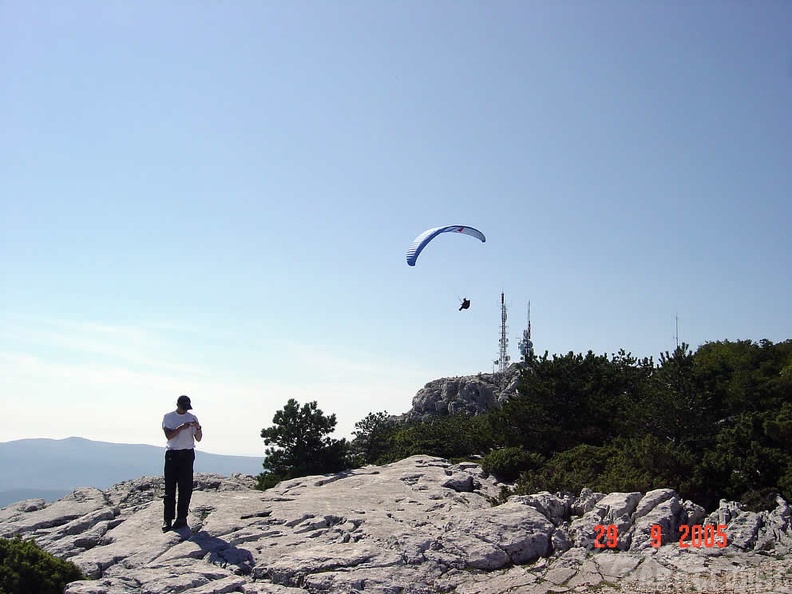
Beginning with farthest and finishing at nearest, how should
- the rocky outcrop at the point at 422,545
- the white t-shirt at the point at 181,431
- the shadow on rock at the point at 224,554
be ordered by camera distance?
1. the white t-shirt at the point at 181,431
2. the shadow on rock at the point at 224,554
3. the rocky outcrop at the point at 422,545

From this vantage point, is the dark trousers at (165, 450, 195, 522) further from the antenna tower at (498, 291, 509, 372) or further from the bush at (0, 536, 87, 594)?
the antenna tower at (498, 291, 509, 372)

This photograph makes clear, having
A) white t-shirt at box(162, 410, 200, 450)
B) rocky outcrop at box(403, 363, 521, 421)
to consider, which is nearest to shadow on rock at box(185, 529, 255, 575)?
white t-shirt at box(162, 410, 200, 450)

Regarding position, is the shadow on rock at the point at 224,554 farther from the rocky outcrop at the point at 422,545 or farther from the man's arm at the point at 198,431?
the man's arm at the point at 198,431

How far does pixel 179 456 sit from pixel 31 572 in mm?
2924

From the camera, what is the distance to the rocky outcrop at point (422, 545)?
8977mm

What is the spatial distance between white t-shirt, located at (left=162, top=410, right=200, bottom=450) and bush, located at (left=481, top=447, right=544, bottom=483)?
913 cm

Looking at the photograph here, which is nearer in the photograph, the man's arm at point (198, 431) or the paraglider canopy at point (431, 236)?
the man's arm at point (198, 431)

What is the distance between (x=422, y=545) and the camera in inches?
405

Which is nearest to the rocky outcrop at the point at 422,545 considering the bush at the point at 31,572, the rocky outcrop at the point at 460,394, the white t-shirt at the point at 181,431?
the bush at the point at 31,572

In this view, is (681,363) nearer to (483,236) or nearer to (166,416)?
(483,236)

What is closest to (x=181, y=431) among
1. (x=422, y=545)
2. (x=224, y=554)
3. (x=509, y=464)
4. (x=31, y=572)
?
(x=224, y=554)

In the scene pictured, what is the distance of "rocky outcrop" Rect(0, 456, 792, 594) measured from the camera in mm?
8977

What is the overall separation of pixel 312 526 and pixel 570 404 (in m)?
13.6

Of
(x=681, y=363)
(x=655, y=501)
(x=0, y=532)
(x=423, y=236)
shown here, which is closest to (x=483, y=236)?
(x=423, y=236)
